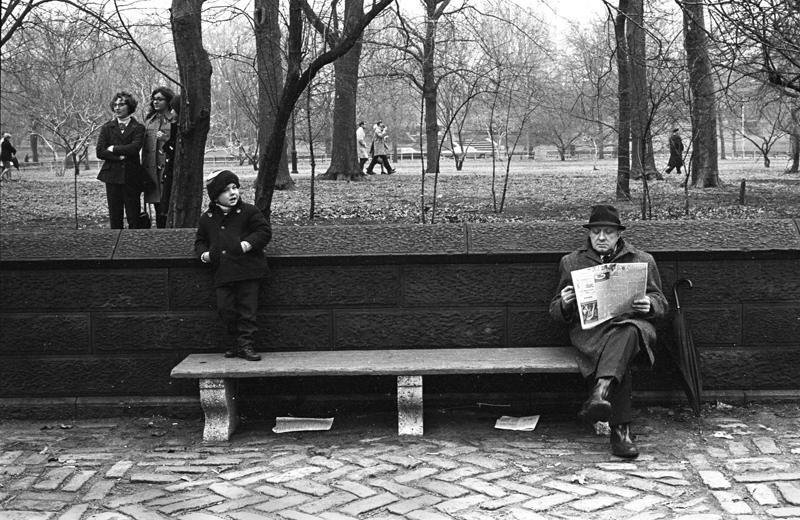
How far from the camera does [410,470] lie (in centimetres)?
548

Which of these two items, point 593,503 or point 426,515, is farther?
point 593,503

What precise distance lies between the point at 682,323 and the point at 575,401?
0.90m

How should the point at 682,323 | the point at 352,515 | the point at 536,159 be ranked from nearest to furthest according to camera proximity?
the point at 352,515 → the point at 682,323 → the point at 536,159

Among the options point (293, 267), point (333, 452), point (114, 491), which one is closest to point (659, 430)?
point (333, 452)

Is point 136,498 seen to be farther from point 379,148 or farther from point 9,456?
point 379,148

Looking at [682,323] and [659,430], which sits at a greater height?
[682,323]

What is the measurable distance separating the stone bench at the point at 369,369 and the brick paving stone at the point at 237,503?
1157 millimetres

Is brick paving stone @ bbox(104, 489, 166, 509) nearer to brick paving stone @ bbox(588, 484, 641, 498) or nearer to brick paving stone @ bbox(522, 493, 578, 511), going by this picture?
brick paving stone @ bbox(522, 493, 578, 511)

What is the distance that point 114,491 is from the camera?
17.2 feet

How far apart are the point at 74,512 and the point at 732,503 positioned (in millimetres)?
3170

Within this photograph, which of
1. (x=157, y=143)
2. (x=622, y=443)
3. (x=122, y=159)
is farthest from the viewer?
(x=157, y=143)

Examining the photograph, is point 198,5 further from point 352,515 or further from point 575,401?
point 352,515

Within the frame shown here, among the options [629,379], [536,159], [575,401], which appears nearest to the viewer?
[629,379]

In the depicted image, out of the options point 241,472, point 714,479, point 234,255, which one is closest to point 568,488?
point 714,479
